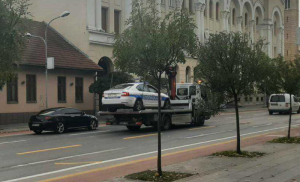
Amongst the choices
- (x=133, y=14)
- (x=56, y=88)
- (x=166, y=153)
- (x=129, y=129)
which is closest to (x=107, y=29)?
(x=56, y=88)

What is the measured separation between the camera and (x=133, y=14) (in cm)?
1051

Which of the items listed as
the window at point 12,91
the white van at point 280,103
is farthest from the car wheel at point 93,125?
the white van at point 280,103

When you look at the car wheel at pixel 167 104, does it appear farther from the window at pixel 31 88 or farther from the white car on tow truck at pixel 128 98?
the window at pixel 31 88

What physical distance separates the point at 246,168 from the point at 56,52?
25.0 m

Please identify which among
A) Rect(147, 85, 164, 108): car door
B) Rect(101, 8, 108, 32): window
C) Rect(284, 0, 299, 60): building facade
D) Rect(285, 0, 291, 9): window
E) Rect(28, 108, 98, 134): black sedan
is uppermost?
Rect(285, 0, 291, 9): window

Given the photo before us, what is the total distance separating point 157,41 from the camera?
9.87 metres

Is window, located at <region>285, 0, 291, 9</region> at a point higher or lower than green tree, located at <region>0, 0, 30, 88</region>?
higher

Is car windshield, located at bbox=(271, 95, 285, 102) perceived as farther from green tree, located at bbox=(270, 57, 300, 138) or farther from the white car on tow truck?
green tree, located at bbox=(270, 57, 300, 138)

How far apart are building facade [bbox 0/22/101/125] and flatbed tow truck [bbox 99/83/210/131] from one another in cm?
858

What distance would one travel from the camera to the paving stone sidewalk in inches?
353

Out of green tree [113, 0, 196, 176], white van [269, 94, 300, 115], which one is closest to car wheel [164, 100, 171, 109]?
green tree [113, 0, 196, 176]

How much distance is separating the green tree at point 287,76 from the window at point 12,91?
17939mm

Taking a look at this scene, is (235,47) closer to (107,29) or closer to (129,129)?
(129,129)

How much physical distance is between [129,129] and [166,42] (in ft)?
46.2
